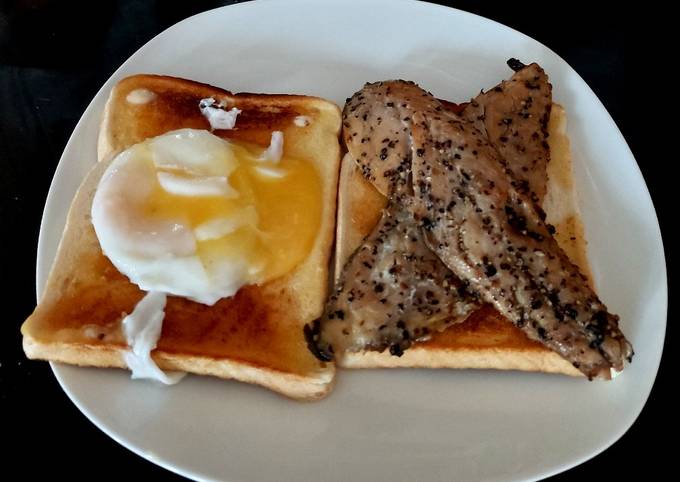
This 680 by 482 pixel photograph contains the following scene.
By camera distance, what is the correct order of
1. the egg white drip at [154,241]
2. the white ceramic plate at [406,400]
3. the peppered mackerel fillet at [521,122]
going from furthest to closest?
the peppered mackerel fillet at [521,122] < the egg white drip at [154,241] < the white ceramic plate at [406,400]

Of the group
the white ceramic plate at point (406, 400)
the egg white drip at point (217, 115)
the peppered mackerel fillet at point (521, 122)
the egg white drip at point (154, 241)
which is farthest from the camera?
the egg white drip at point (217, 115)

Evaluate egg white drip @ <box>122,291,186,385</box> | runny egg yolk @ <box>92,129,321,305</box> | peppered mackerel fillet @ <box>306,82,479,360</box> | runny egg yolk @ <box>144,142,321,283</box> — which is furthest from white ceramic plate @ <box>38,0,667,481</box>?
runny egg yolk @ <box>144,142,321,283</box>

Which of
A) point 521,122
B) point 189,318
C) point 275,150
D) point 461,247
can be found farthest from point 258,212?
point 521,122

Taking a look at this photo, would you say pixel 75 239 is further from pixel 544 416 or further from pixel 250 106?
pixel 544 416

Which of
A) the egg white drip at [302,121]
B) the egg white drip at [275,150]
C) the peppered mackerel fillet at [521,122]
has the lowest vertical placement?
the egg white drip at [275,150]

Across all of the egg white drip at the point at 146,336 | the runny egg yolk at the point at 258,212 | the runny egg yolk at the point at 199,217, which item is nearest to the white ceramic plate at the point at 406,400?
the egg white drip at the point at 146,336

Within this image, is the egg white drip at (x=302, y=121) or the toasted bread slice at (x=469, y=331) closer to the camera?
the toasted bread slice at (x=469, y=331)

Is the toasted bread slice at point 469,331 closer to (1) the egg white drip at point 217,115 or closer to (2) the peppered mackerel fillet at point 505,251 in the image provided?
(2) the peppered mackerel fillet at point 505,251
